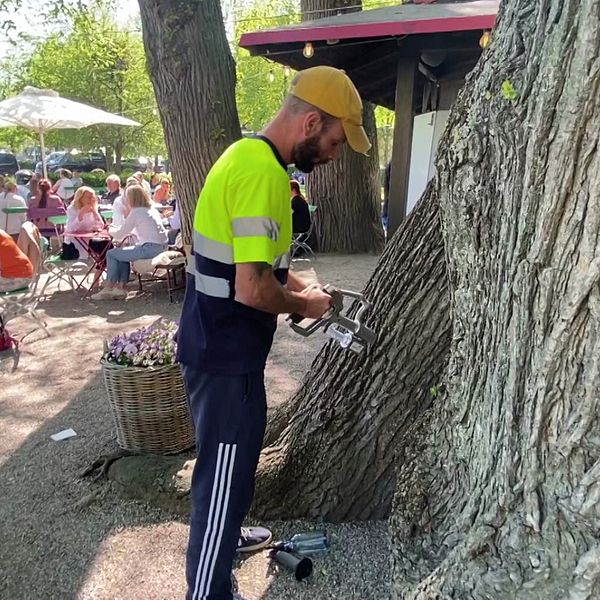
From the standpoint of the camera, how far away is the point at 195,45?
504cm

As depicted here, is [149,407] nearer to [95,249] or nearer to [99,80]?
[95,249]

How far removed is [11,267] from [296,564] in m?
4.52

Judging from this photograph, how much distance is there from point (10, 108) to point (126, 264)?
5036mm

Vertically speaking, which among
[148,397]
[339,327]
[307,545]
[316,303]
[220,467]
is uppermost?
[316,303]

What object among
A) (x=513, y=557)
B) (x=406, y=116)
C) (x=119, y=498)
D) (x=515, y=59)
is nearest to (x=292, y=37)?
(x=406, y=116)

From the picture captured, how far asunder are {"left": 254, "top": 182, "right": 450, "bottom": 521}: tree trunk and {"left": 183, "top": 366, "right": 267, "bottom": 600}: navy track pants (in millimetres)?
609

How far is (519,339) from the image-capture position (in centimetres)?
151

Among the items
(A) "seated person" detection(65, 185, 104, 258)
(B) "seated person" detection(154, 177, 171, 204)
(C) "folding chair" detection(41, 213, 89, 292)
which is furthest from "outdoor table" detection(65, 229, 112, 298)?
(B) "seated person" detection(154, 177, 171, 204)

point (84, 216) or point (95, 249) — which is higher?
point (84, 216)

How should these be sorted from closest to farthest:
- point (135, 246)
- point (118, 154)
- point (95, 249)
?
point (135, 246) → point (95, 249) → point (118, 154)

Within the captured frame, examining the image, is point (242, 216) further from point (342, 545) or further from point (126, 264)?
point (126, 264)

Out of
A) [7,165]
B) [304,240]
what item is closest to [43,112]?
[304,240]

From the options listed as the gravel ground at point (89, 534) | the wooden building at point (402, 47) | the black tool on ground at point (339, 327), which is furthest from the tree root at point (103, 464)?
the wooden building at point (402, 47)

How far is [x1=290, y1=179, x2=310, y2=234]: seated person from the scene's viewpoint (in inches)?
379
